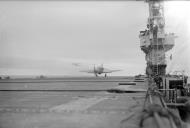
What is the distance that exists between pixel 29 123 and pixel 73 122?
4.51ft

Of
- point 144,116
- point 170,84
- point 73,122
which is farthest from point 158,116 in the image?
point 170,84

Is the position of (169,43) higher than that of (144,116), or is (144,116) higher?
(169,43)

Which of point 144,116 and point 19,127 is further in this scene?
point 19,127

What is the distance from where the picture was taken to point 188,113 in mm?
14078

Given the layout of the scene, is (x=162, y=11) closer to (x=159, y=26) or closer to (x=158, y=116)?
(x=159, y=26)

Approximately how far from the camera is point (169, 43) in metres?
47.5

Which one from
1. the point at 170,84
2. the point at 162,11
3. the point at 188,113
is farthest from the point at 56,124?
the point at 162,11

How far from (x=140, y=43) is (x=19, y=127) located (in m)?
45.0

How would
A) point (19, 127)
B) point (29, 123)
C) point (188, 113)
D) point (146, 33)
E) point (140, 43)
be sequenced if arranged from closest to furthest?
1. point (19, 127)
2. point (29, 123)
3. point (188, 113)
4. point (146, 33)
5. point (140, 43)

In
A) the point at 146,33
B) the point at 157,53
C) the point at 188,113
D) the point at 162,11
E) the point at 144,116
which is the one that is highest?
the point at 162,11

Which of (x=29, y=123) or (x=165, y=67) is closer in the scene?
(x=29, y=123)

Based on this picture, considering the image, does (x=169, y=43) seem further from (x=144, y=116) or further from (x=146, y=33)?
(x=144, y=116)

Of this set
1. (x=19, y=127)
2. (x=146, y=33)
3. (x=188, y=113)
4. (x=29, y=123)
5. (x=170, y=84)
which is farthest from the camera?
(x=146, y=33)

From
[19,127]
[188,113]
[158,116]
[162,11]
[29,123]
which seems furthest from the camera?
[162,11]
